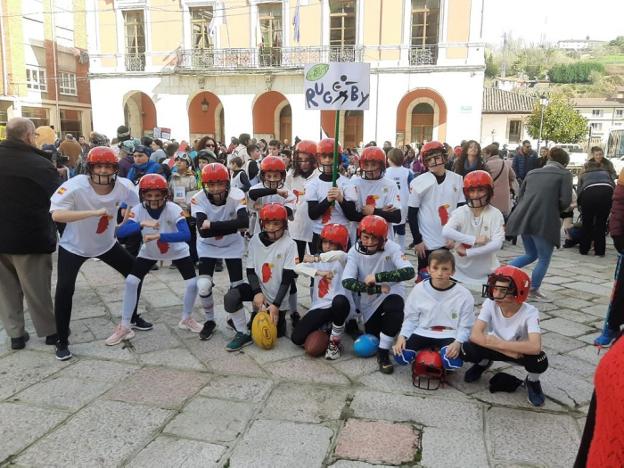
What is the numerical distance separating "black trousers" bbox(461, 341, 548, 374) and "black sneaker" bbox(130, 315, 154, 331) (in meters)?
3.02

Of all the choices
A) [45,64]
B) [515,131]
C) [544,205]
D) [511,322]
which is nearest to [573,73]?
[515,131]

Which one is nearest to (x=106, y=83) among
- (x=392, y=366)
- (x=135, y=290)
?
(x=135, y=290)

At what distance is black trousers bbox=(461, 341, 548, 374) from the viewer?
3551mm

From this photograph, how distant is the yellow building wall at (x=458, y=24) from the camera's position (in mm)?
20781

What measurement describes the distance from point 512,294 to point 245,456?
2.06m

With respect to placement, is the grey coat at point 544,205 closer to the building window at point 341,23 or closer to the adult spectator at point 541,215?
the adult spectator at point 541,215

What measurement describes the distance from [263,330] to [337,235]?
1.05 metres

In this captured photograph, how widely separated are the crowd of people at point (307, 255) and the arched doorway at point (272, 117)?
19886 mm

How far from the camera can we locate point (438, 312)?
13.0ft

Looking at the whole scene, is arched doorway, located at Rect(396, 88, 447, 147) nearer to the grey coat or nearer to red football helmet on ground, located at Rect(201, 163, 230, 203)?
the grey coat

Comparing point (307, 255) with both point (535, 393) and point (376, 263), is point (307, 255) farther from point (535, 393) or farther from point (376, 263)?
point (535, 393)

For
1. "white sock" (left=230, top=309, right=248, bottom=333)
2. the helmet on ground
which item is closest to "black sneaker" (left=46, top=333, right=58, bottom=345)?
"white sock" (left=230, top=309, right=248, bottom=333)

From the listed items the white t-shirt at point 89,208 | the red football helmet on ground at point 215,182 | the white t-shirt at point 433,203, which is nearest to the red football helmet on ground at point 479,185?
the white t-shirt at point 433,203

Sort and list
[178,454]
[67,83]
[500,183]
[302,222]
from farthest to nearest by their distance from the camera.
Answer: [67,83] < [500,183] < [302,222] < [178,454]
